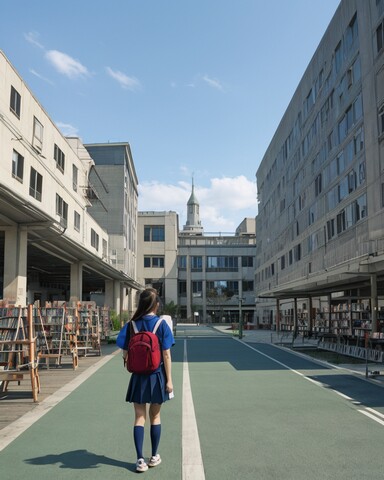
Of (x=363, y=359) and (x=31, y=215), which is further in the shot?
(x=363, y=359)

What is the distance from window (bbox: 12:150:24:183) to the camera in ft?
77.5

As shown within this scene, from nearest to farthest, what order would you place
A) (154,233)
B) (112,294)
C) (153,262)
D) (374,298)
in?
(374,298) < (112,294) < (153,262) < (154,233)

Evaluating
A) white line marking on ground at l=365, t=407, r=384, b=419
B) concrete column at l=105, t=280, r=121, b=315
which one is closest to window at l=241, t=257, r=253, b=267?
concrete column at l=105, t=280, r=121, b=315

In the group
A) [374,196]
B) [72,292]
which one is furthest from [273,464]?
[72,292]

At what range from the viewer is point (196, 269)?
96750 millimetres

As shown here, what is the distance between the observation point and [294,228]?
49.5 metres

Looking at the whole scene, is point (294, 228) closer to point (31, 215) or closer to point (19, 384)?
point (31, 215)

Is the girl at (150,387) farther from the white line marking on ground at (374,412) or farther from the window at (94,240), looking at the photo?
the window at (94,240)

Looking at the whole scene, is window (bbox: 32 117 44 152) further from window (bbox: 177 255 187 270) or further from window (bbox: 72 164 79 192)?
window (bbox: 177 255 187 270)

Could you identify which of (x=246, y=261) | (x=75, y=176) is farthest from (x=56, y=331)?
(x=246, y=261)

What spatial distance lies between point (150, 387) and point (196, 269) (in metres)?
91.2

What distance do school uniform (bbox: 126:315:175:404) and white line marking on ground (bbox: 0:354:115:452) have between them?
7.28 feet

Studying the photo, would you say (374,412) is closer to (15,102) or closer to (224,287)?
(15,102)

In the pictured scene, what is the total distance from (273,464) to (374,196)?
2384 centimetres
